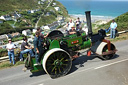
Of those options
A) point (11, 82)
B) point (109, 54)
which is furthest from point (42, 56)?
point (109, 54)

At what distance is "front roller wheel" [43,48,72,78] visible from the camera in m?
5.36

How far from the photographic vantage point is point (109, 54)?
698 centimetres

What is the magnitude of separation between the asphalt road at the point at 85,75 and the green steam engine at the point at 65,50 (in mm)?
344

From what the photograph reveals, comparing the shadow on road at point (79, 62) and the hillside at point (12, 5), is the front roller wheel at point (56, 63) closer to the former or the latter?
the shadow on road at point (79, 62)

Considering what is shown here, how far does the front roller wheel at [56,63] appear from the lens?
5.36 m

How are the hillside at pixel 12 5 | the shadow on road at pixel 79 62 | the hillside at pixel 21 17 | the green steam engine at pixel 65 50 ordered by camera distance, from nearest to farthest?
1. the green steam engine at pixel 65 50
2. the shadow on road at pixel 79 62
3. the hillside at pixel 21 17
4. the hillside at pixel 12 5

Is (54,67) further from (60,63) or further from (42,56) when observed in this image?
(42,56)

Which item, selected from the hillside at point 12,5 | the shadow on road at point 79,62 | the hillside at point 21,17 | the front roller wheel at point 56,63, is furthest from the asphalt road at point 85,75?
the hillside at point 12,5

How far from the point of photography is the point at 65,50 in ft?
20.5

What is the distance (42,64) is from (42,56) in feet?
1.13

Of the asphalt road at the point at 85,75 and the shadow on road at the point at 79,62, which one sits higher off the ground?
the shadow on road at the point at 79,62

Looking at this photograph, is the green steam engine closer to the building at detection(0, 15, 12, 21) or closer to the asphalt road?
the asphalt road

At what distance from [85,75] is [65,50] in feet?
4.70

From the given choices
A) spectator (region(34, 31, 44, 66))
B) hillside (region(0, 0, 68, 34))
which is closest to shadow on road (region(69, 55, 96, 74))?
spectator (region(34, 31, 44, 66))
